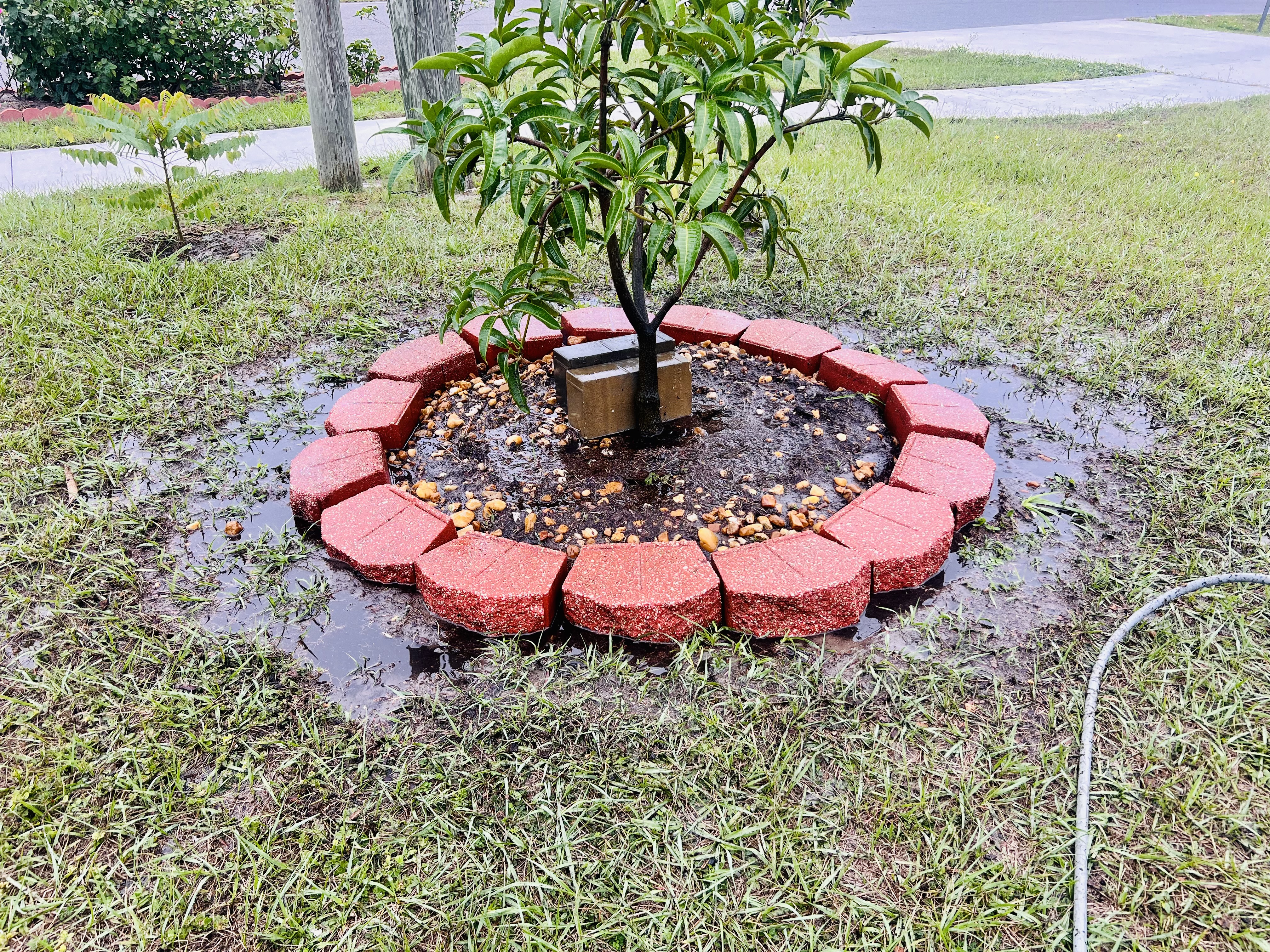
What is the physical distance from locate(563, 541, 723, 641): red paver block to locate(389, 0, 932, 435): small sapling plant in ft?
2.09

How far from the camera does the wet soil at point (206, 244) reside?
3.90 meters

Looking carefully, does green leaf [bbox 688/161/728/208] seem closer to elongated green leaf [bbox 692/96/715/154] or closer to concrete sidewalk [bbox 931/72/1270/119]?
elongated green leaf [bbox 692/96/715/154]

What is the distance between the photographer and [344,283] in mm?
3717

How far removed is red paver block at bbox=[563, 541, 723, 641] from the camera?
71.3 inches

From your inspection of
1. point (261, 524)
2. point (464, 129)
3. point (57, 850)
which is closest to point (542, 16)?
point (464, 129)

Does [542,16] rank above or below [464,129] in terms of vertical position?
above

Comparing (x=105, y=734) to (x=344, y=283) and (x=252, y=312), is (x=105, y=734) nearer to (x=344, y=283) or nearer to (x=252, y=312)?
(x=252, y=312)

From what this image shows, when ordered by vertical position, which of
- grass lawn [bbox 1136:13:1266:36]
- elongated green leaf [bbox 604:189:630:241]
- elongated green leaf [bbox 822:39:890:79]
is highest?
grass lawn [bbox 1136:13:1266:36]

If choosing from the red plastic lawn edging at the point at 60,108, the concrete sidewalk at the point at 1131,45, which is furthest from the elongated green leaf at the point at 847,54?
the concrete sidewalk at the point at 1131,45

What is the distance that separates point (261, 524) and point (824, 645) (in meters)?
1.64

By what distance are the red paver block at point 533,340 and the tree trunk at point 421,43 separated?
2078 mm

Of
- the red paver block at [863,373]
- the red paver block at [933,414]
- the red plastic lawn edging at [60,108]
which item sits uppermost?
the red plastic lawn edging at [60,108]

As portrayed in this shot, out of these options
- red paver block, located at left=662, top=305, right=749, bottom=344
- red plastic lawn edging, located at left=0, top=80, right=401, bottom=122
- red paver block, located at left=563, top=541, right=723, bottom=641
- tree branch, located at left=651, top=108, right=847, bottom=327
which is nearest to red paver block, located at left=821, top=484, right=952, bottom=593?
red paver block, located at left=563, top=541, right=723, bottom=641

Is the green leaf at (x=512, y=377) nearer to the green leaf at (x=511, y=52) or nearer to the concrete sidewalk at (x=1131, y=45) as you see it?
the green leaf at (x=511, y=52)
